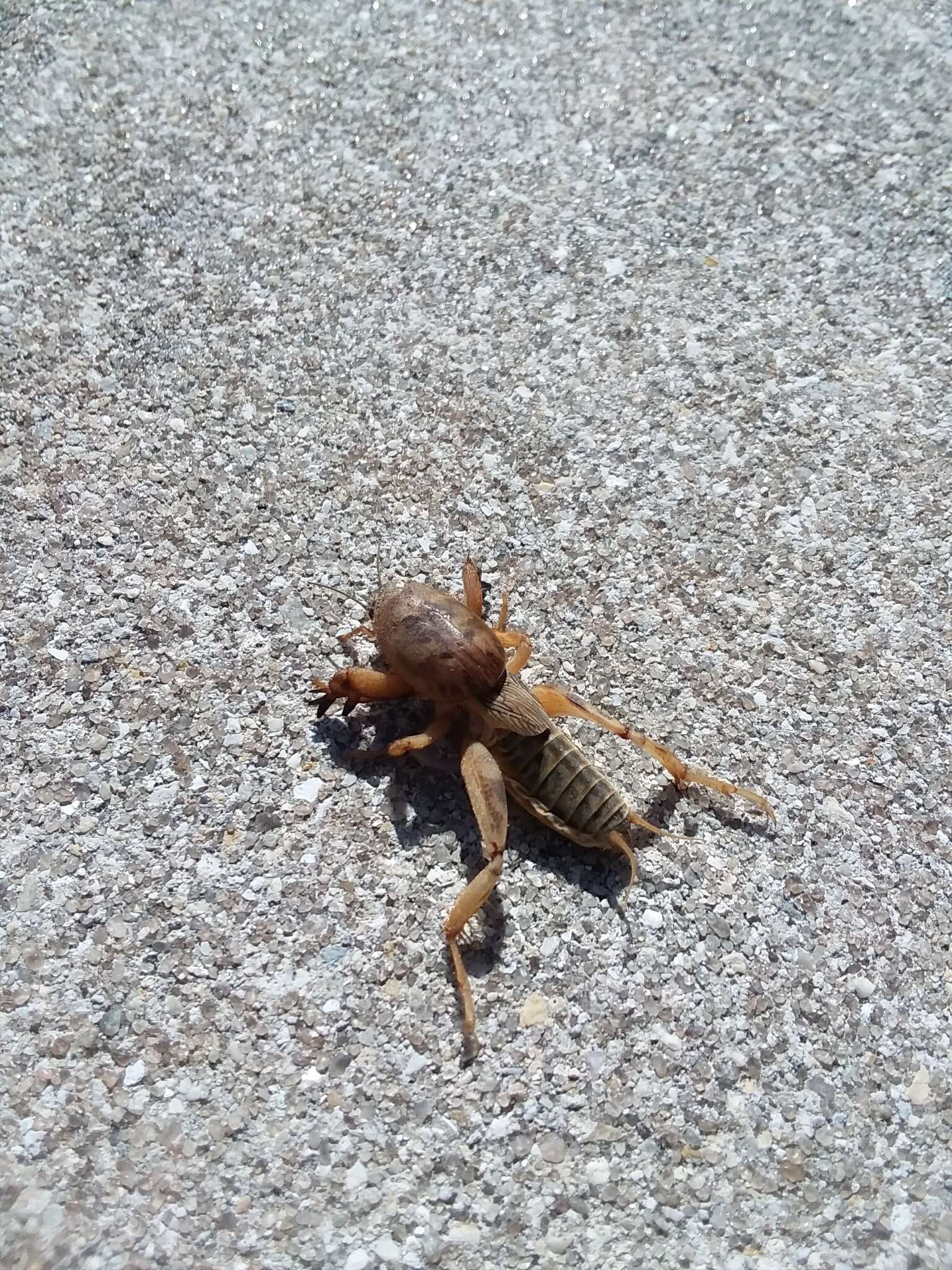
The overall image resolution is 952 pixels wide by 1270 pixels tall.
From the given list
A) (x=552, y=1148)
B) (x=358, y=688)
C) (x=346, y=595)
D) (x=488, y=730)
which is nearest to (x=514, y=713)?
(x=488, y=730)

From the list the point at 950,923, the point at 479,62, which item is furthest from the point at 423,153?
the point at 950,923

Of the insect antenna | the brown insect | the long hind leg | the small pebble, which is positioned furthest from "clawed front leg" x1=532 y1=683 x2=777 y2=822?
the small pebble

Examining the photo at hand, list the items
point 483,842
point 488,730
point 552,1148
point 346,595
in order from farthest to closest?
point 346,595
point 488,730
point 483,842
point 552,1148

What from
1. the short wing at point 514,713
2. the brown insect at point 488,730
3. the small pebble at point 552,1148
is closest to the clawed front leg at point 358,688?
the brown insect at point 488,730

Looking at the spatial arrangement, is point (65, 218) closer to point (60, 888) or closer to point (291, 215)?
point (291, 215)

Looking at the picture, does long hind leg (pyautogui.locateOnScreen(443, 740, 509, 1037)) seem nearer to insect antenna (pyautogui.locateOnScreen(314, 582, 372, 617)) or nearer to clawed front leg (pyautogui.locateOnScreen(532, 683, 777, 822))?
clawed front leg (pyautogui.locateOnScreen(532, 683, 777, 822))

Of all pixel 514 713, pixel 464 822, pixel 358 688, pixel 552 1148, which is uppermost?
pixel 514 713

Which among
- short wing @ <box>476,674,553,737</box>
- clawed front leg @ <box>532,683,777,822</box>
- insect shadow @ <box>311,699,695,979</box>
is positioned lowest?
insect shadow @ <box>311,699,695,979</box>

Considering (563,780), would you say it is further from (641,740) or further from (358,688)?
(358,688)
